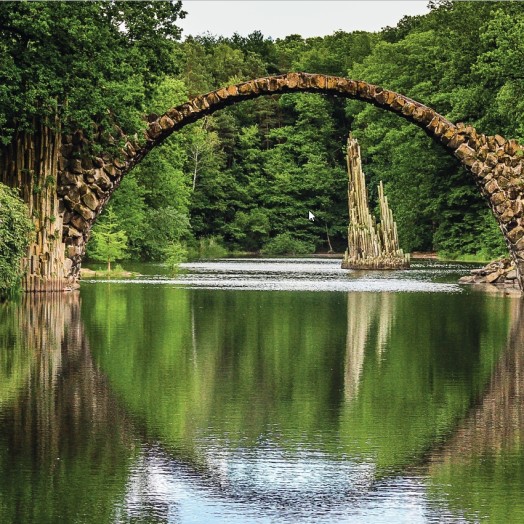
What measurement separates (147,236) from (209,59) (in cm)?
5812

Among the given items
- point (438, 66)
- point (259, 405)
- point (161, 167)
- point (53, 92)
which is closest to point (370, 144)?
point (438, 66)

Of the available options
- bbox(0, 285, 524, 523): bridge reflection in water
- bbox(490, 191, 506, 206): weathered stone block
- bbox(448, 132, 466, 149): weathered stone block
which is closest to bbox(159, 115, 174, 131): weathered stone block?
bbox(448, 132, 466, 149): weathered stone block

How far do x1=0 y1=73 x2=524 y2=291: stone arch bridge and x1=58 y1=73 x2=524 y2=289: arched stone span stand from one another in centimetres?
2

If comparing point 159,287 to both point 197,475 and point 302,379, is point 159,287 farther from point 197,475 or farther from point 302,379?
point 197,475

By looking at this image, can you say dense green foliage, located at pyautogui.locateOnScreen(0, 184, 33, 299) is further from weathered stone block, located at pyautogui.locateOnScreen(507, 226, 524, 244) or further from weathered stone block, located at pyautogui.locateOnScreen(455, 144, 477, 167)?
weathered stone block, located at pyautogui.locateOnScreen(507, 226, 524, 244)

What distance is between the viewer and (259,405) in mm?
13688

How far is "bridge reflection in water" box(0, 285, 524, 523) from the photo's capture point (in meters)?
9.16

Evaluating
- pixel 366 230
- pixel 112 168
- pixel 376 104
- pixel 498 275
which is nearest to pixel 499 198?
pixel 376 104

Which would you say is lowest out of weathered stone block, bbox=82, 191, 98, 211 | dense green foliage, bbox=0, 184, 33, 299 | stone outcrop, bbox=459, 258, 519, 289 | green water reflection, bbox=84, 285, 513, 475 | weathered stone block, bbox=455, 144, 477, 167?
green water reflection, bbox=84, 285, 513, 475

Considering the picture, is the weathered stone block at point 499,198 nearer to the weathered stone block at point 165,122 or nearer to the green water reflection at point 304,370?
the green water reflection at point 304,370

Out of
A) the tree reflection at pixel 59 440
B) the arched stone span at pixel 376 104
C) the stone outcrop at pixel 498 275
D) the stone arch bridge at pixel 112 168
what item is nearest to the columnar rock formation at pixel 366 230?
the stone outcrop at pixel 498 275

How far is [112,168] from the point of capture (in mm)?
33875

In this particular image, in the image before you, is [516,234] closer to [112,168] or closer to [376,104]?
[376,104]

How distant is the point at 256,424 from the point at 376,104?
24.3 m
